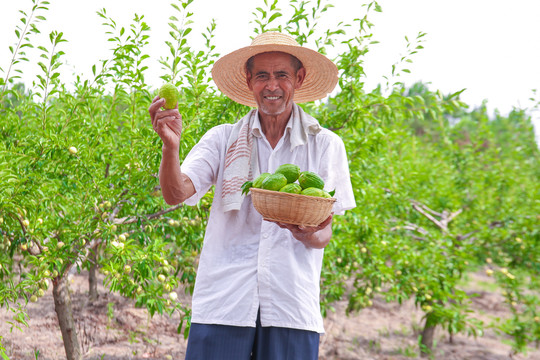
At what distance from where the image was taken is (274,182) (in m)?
1.65

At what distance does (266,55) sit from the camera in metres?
2.04

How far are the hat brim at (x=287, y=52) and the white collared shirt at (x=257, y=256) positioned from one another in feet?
1.04

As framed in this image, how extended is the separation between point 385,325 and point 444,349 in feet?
2.72

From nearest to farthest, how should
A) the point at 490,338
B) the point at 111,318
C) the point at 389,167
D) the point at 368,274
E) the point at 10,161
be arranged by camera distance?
1. the point at 10,161
2. the point at 368,274
3. the point at 111,318
4. the point at 389,167
5. the point at 490,338

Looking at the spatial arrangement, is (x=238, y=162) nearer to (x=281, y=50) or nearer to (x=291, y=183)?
(x=291, y=183)

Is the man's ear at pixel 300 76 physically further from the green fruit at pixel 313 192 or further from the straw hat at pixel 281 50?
the green fruit at pixel 313 192

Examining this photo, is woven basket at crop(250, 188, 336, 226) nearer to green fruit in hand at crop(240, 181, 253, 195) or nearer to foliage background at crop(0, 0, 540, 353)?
green fruit in hand at crop(240, 181, 253, 195)

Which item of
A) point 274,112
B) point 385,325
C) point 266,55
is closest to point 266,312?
point 274,112

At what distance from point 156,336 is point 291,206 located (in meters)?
3.41

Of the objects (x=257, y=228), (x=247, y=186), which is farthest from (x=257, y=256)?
(x=247, y=186)

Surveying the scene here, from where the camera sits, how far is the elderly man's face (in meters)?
1.93

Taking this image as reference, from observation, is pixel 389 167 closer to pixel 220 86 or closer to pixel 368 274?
pixel 368 274

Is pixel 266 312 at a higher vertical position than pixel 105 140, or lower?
lower

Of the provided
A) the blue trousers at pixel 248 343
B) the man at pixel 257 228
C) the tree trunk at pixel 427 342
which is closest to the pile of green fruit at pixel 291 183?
the man at pixel 257 228
